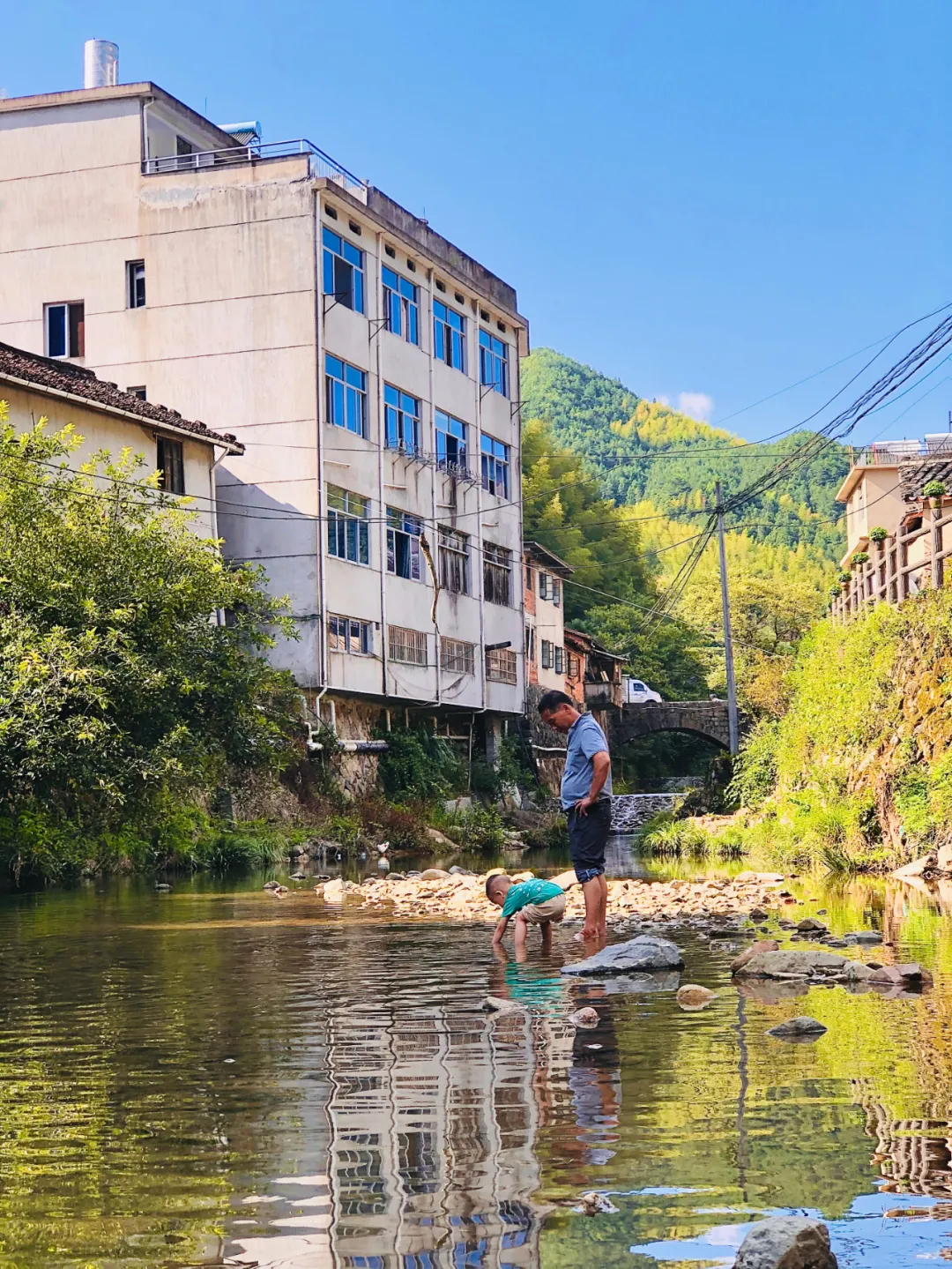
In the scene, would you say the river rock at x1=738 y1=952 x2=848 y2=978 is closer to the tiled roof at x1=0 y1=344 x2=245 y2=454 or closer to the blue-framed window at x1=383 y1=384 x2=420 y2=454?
the tiled roof at x1=0 y1=344 x2=245 y2=454

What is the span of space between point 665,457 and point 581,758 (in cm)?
13093

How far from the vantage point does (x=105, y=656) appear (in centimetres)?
2425

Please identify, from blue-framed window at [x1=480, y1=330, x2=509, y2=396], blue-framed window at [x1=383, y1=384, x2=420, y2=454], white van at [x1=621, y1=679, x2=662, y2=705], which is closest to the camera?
blue-framed window at [x1=383, y1=384, x2=420, y2=454]

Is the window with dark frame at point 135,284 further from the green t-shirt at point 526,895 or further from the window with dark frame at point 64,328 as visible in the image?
the green t-shirt at point 526,895

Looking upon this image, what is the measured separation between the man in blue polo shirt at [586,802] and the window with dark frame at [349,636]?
2645cm

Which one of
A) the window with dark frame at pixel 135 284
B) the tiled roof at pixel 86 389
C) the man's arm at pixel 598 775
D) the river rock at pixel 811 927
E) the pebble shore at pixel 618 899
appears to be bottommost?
the pebble shore at pixel 618 899

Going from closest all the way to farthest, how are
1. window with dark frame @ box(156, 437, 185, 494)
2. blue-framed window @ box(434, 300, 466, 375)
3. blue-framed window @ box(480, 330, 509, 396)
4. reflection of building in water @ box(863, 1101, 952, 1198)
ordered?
1. reflection of building in water @ box(863, 1101, 952, 1198)
2. window with dark frame @ box(156, 437, 185, 494)
3. blue-framed window @ box(434, 300, 466, 375)
4. blue-framed window @ box(480, 330, 509, 396)

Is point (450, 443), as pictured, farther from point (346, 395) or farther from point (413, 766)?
point (413, 766)

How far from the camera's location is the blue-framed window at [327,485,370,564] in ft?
125

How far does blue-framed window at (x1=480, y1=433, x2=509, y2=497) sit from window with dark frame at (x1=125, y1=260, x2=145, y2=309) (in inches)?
504

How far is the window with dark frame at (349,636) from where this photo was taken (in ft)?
125

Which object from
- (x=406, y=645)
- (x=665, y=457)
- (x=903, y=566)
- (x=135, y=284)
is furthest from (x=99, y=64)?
(x=665, y=457)

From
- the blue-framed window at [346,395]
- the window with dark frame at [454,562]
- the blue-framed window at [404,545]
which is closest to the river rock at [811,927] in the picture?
the blue-framed window at [346,395]

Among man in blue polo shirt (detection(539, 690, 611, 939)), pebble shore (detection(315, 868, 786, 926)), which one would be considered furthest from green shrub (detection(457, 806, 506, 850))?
man in blue polo shirt (detection(539, 690, 611, 939))
